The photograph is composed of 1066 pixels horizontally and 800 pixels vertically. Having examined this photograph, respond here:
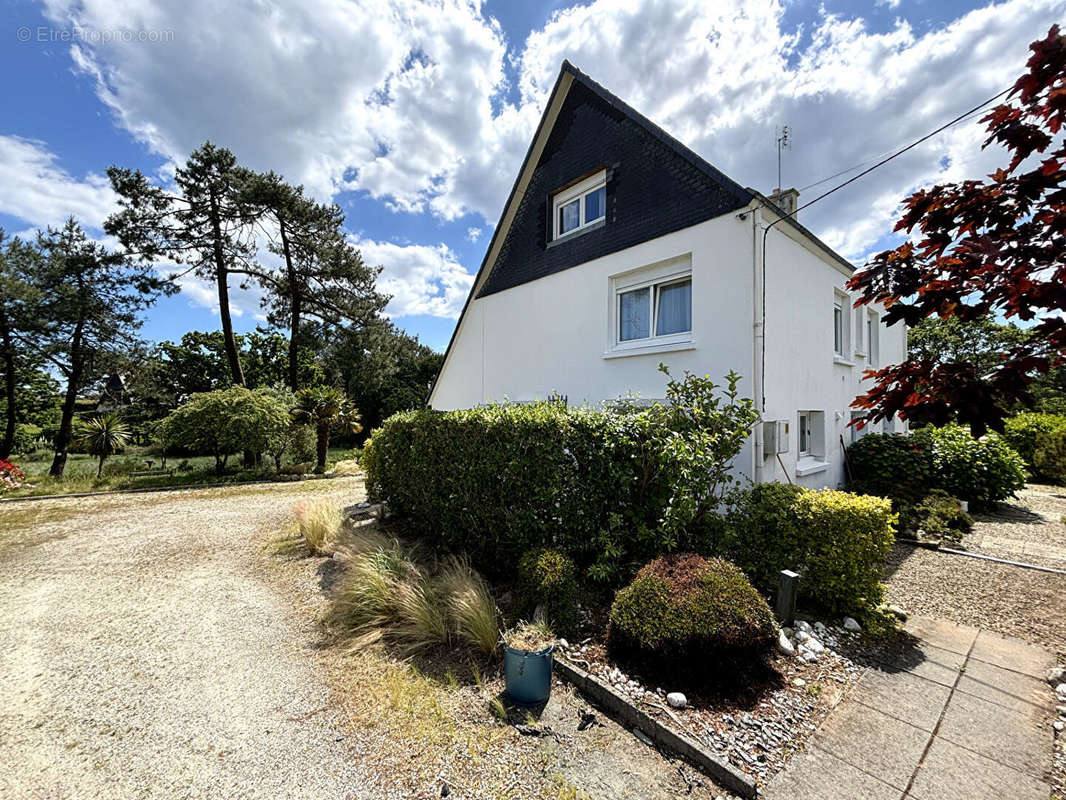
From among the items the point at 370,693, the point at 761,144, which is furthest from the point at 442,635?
the point at 761,144

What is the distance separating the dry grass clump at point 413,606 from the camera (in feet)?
12.8

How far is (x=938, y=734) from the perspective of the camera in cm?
280

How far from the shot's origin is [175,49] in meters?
7.74

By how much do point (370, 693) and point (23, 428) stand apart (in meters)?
29.1

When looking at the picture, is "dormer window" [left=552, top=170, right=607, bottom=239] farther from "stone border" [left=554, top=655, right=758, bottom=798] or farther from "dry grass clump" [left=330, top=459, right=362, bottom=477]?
"dry grass clump" [left=330, top=459, right=362, bottom=477]

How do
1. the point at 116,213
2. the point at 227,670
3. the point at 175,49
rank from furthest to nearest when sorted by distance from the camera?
1. the point at 116,213
2. the point at 175,49
3. the point at 227,670

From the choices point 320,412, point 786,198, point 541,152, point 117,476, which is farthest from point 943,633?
point 117,476

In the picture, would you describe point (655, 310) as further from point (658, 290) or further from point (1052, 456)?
point (1052, 456)

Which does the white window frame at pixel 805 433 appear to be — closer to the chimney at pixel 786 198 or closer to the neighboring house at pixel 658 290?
the neighboring house at pixel 658 290

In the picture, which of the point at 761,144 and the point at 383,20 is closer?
the point at 383,20

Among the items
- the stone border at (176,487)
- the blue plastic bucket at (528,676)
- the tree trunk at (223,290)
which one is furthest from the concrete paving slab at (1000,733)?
the tree trunk at (223,290)

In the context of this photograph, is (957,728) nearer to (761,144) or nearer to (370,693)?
(370,693)

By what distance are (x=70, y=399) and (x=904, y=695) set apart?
22.7 metres

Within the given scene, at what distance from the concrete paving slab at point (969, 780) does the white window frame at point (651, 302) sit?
200 inches
